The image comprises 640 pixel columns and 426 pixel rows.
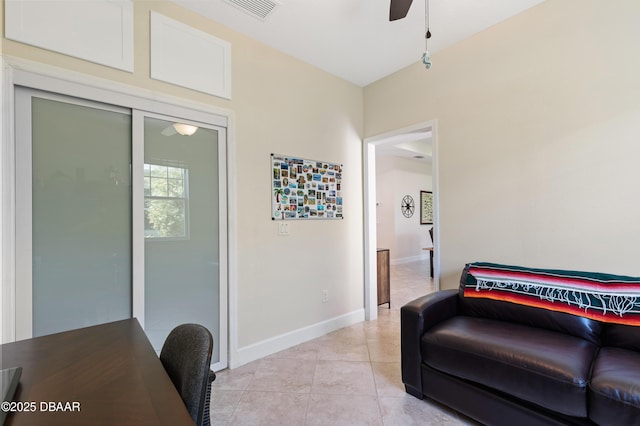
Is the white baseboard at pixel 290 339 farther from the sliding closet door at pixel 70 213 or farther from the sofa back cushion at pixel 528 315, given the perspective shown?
the sofa back cushion at pixel 528 315

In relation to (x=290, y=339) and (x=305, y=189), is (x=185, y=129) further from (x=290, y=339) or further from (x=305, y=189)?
(x=290, y=339)

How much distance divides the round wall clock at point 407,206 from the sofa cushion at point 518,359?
18.2 feet

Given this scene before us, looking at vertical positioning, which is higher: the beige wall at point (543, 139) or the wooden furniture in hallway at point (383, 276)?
the beige wall at point (543, 139)

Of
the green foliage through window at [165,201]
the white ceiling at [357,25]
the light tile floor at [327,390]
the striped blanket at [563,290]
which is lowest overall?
the light tile floor at [327,390]

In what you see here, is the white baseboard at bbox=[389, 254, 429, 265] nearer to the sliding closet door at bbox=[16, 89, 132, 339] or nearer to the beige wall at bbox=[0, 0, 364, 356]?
the beige wall at bbox=[0, 0, 364, 356]

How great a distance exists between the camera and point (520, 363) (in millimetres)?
1435

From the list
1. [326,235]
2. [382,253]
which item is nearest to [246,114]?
[326,235]

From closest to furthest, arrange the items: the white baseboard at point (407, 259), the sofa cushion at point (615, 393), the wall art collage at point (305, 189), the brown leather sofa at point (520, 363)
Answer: the sofa cushion at point (615, 393)
the brown leather sofa at point (520, 363)
the wall art collage at point (305, 189)
the white baseboard at point (407, 259)

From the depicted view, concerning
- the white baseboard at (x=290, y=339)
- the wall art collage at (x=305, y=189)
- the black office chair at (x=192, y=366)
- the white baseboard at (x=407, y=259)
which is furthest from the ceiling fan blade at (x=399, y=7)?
the white baseboard at (x=407, y=259)

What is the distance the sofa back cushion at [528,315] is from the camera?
1.66 meters

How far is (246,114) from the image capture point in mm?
2461

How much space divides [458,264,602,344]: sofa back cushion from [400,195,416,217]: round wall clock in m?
5.14

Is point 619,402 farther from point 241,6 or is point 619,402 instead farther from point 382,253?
point 241,6

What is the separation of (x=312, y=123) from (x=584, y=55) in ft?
7.07
